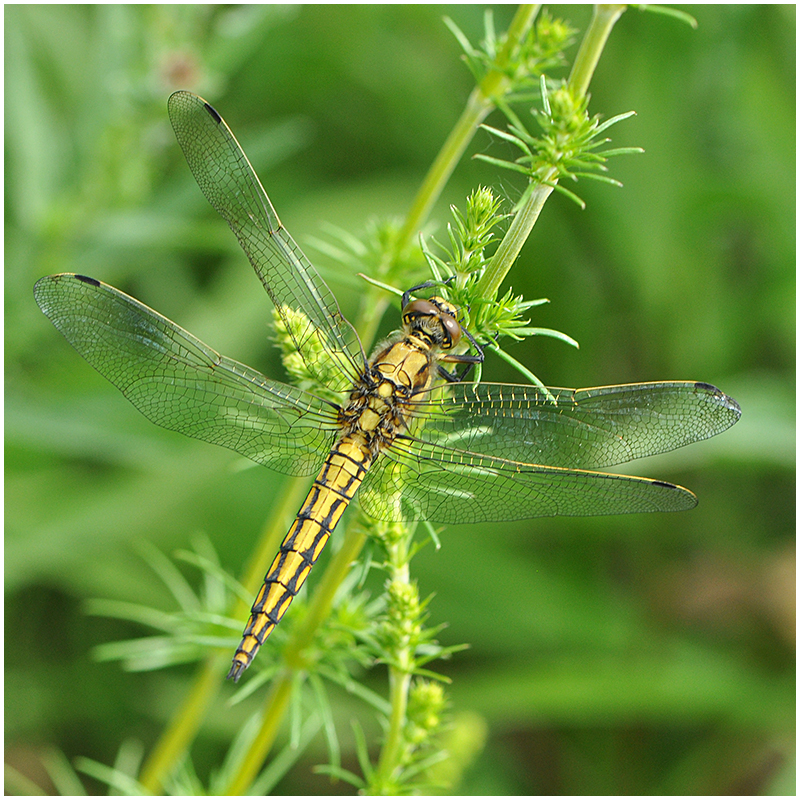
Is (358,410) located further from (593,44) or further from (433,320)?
(593,44)

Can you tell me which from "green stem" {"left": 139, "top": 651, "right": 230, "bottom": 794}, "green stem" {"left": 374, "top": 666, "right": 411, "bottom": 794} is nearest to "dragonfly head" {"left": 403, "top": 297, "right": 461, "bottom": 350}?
"green stem" {"left": 374, "top": 666, "right": 411, "bottom": 794}

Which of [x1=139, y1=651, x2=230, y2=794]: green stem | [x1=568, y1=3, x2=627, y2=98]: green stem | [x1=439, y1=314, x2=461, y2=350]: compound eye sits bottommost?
[x1=139, y1=651, x2=230, y2=794]: green stem

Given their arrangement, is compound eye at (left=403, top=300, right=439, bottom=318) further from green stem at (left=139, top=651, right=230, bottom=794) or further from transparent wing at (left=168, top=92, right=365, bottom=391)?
green stem at (left=139, top=651, right=230, bottom=794)

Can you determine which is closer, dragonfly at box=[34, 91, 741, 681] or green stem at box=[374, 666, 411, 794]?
green stem at box=[374, 666, 411, 794]

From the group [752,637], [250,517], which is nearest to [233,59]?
[250,517]

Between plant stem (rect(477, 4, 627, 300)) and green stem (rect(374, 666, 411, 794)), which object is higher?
plant stem (rect(477, 4, 627, 300))

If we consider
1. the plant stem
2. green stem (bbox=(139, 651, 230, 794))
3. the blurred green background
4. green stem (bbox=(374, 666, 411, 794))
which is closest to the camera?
the plant stem
